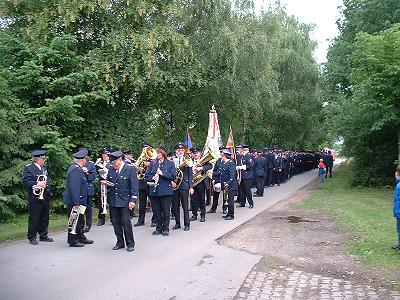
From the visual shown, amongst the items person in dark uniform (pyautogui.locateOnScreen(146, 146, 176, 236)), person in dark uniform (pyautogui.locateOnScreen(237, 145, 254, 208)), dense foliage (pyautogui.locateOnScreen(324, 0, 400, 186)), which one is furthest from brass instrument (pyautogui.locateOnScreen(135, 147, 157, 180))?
dense foliage (pyautogui.locateOnScreen(324, 0, 400, 186))

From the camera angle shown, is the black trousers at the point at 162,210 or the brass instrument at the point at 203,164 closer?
the black trousers at the point at 162,210

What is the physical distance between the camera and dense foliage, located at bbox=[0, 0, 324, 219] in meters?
13.7

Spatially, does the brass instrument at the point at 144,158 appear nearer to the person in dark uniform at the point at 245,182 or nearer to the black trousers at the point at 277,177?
the person in dark uniform at the point at 245,182

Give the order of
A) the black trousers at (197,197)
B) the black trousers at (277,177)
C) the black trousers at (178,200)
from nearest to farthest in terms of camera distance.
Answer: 1. the black trousers at (178,200)
2. the black trousers at (197,197)
3. the black trousers at (277,177)

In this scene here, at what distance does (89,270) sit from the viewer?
781 centimetres

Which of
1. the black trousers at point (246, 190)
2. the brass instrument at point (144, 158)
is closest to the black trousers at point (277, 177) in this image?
the black trousers at point (246, 190)

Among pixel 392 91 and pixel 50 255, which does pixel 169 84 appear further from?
pixel 50 255

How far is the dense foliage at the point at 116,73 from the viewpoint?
13.7m

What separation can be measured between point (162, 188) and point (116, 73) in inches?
287

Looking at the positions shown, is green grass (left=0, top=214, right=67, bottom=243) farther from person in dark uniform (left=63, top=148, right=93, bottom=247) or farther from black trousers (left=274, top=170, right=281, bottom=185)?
black trousers (left=274, top=170, right=281, bottom=185)

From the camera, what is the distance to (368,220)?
43.6 ft

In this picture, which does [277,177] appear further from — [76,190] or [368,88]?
[76,190]

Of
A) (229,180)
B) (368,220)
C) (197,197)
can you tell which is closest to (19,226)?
(197,197)

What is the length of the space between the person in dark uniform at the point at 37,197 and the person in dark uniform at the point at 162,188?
2.40 m
